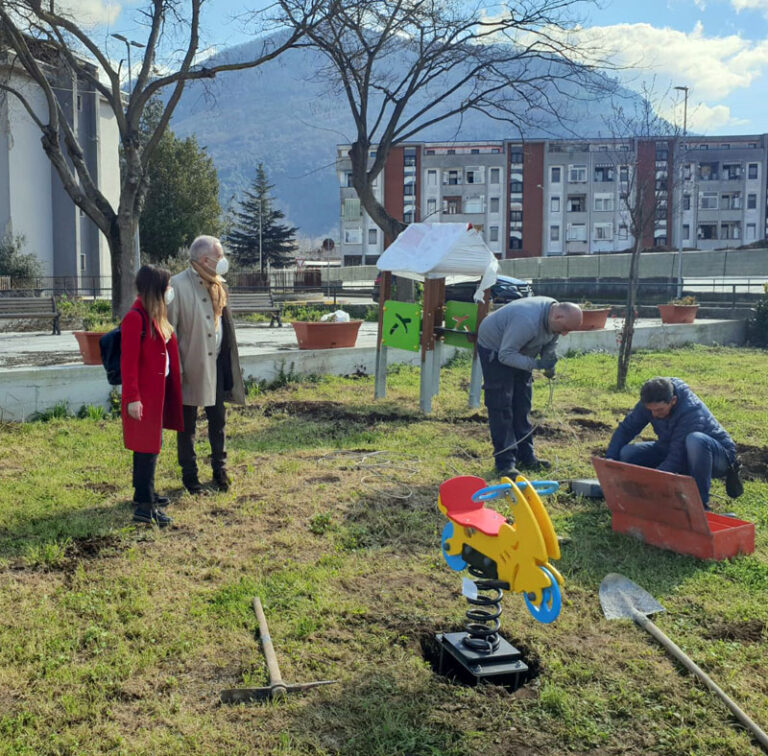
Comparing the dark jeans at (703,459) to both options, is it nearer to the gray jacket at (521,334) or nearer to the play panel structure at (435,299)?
the gray jacket at (521,334)

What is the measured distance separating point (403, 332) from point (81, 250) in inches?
1094

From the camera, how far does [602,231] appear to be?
8125cm

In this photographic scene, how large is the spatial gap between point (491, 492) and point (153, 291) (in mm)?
2844

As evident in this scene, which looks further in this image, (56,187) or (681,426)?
(56,187)

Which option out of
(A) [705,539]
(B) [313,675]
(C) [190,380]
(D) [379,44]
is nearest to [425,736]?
(B) [313,675]

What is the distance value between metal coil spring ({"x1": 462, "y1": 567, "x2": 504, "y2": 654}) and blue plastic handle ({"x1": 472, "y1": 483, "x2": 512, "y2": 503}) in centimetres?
33

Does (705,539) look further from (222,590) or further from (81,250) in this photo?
(81,250)

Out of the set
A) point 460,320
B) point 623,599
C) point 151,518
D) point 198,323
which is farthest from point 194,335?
point 460,320

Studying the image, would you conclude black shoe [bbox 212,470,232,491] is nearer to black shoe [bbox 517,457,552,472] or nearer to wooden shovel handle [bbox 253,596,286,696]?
wooden shovel handle [bbox 253,596,286,696]

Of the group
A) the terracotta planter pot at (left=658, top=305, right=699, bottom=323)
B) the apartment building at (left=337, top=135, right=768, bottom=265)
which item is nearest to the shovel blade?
the terracotta planter pot at (left=658, top=305, right=699, bottom=323)

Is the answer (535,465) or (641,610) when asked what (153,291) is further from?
(535,465)

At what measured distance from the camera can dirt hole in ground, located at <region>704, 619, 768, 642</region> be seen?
13.0 feet

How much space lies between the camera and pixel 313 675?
357cm

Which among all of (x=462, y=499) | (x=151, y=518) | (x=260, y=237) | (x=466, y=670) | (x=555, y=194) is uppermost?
(x=555, y=194)
